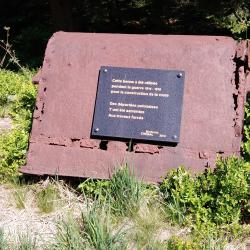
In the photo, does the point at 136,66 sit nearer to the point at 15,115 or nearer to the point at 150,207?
the point at 150,207

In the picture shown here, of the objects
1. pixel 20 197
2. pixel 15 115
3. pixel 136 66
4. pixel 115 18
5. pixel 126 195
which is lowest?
pixel 20 197

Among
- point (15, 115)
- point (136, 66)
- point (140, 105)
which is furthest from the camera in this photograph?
point (15, 115)

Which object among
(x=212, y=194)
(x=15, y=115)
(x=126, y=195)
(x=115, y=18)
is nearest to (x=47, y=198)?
(x=126, y=195)

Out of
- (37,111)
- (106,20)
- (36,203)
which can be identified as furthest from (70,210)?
(106,20)

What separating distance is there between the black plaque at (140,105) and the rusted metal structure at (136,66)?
0.27 ft

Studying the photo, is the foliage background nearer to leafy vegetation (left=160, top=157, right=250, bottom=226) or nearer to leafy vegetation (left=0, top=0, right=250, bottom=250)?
leafy vegetation (left=0, top=0, right=250, bottom=250)

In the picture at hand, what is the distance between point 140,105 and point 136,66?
17.5 inches

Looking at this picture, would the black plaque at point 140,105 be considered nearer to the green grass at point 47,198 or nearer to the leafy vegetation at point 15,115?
the green grass at point 47,198

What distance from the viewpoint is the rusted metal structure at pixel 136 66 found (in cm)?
426

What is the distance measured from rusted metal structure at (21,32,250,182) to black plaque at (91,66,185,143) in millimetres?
81

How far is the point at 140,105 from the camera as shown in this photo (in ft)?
14.6

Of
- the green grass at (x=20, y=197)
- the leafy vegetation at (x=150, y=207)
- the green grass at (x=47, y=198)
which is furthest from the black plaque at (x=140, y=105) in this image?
the green grass at (x=20, y=197)

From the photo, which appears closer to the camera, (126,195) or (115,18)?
(126,195)

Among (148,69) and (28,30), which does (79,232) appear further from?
(28,30)
